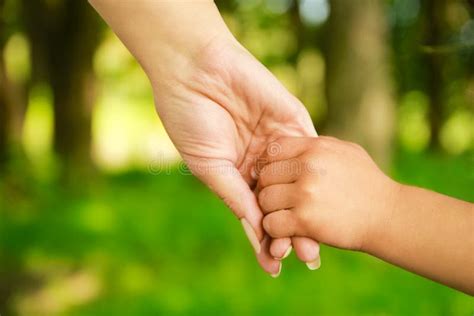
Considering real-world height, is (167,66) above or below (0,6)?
above

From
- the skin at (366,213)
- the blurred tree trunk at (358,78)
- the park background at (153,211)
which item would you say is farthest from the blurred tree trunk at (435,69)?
the skin at (366,213)

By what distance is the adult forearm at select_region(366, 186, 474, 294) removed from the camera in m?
1.80

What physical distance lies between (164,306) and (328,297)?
0.89m

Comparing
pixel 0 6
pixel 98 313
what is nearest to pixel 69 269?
pixel 98 313

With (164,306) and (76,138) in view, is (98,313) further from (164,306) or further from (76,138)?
(76,138)

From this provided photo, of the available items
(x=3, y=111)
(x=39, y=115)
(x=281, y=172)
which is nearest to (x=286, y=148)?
(x=281, y=172)

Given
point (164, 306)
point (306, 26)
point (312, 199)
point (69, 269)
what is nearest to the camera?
point (312, 199)

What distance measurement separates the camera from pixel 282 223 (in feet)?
6.20

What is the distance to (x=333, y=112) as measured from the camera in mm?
5656

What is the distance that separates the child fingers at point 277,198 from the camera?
6.23 ft

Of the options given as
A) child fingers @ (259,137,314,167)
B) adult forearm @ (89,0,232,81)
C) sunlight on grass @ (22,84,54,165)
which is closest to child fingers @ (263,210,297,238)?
child fingers @ (259,137,314,167)

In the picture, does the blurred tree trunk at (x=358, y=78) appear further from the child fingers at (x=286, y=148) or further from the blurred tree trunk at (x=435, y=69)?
the blurred tree trunk at (x=435, y=69)

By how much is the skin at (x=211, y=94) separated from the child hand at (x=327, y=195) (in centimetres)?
6

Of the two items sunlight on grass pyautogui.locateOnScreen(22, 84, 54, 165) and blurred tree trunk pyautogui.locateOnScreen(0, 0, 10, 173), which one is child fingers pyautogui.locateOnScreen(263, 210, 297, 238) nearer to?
blurred tree trunk pyautogui.locateOnScreen(0, 0, 10, 173)
